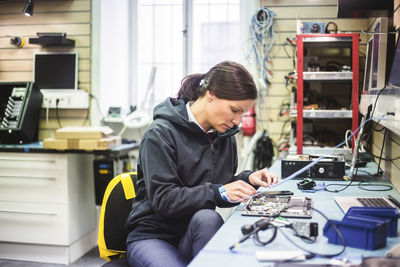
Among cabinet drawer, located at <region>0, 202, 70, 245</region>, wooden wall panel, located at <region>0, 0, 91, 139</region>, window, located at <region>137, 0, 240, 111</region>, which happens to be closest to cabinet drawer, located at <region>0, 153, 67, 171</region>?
cabinet drawer, located at <region>0, 202, 70, 245</region>

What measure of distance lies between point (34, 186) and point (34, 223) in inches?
11.8

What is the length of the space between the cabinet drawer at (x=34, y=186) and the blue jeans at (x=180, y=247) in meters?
1.95

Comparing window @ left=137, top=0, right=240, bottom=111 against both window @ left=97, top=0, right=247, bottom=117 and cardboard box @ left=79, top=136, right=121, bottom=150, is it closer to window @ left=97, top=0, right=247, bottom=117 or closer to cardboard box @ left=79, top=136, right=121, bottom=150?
window @ left=97, top=0, right=247, bottom=117

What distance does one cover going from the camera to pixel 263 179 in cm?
180

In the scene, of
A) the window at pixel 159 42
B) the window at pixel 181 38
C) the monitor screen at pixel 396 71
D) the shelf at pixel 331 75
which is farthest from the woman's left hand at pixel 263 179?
the window at pixel 181 38

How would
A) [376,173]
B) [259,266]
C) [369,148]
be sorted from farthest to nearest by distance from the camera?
[369,148] → [376,173] → [259,266]

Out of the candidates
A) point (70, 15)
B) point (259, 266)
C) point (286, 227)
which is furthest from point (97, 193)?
point (259, 266)

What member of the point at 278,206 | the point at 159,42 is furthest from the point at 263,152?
the point at 278,206

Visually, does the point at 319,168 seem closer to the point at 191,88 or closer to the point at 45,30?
the point at 191,88

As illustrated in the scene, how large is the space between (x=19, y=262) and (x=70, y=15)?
7.54ft

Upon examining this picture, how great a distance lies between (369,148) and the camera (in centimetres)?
329

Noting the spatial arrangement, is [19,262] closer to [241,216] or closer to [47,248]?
[47,248]

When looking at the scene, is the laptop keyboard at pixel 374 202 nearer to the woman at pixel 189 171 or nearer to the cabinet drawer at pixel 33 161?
the woman at pixel 189 171

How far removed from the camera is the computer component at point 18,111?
3.62m
